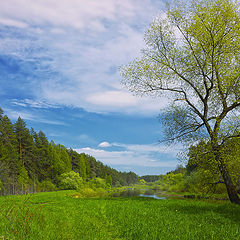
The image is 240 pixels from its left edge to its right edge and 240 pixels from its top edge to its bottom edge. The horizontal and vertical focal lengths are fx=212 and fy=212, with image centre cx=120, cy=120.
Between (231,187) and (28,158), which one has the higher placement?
(28,158)

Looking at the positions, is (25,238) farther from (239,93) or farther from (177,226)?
(239,93)

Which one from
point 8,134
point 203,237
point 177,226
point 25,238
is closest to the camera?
point 25,238

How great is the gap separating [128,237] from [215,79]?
443 inches

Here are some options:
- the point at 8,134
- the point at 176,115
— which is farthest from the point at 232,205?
the point at 8,134

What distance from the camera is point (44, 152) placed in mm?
74000

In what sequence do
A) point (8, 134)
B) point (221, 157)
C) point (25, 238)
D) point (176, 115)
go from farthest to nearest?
1. point (8, 134)
2. point (176, 115)
3. point (221, 157)
4. point (25, 238)

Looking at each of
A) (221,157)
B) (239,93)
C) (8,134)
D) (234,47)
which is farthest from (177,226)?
(8,134)

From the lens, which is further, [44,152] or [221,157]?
[44,152]

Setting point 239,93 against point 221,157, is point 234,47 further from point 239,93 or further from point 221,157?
point 221,157

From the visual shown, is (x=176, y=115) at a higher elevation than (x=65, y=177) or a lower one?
higher

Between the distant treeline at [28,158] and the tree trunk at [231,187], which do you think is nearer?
the tree trunk at [231,187]

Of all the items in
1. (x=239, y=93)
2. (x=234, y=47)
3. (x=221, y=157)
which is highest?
(x=234, y=47)

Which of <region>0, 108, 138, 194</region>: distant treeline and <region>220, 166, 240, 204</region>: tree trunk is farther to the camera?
<region>0, 108, 138, 194</region>: distant treeline

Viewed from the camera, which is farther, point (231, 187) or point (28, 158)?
point (28, 158)
